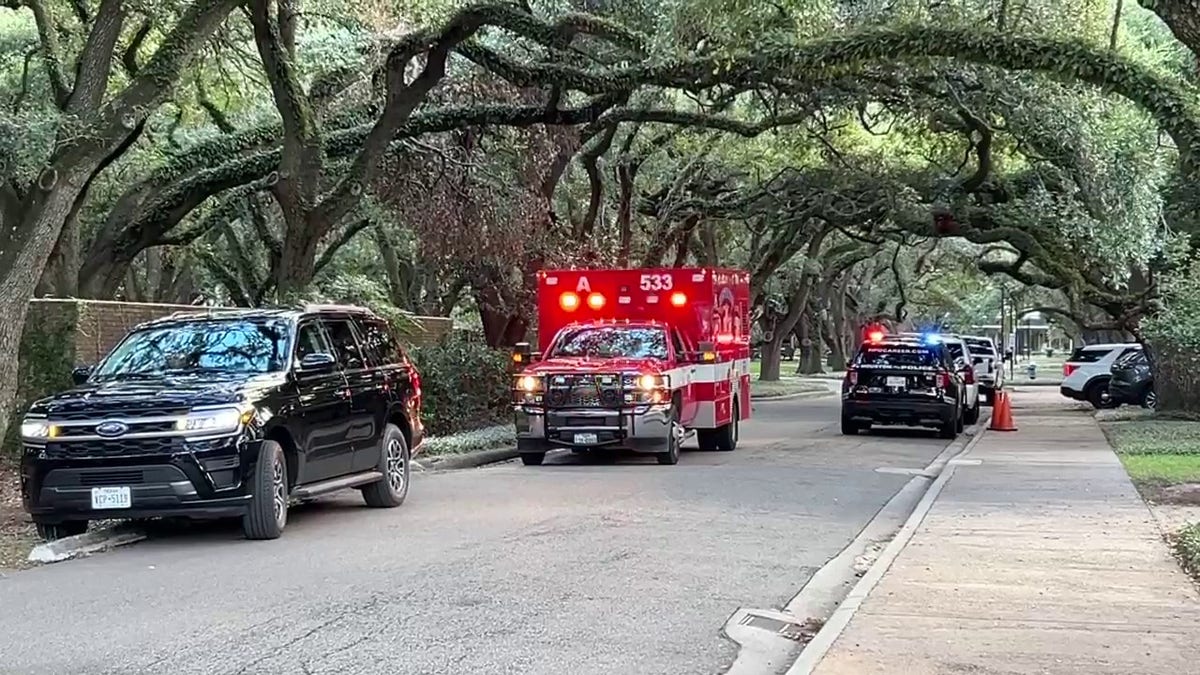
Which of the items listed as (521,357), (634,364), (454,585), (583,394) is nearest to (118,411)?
(454,585)

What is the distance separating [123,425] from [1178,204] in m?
23.4

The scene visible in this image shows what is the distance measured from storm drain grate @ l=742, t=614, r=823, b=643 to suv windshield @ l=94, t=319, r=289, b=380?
5049 millimetres

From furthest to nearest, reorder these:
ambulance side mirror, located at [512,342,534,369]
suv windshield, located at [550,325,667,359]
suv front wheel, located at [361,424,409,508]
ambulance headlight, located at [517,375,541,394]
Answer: ambulance side mirror, located at [512,342,534,369]
suv windshield, located at [550,325,667,359]
ambulance headlight, located at [517,375,541,394]
suv front wheel, located at [361,424,409,508]

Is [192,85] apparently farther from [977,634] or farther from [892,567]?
[977,634]

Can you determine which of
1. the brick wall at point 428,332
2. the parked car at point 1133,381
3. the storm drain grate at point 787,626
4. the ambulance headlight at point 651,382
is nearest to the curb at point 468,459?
the ambulance headlight at point 651,382

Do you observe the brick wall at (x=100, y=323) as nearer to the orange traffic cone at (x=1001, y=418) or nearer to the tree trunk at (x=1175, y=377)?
the orange traffic cone at (x=1001, y=418)

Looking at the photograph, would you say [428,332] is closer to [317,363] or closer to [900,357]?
[900,357]

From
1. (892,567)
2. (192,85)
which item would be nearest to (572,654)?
(892,567)

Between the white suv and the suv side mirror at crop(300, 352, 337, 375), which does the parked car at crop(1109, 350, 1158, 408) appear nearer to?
the white suv

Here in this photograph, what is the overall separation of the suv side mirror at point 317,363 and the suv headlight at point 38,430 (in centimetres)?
212

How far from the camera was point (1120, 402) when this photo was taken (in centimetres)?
3231

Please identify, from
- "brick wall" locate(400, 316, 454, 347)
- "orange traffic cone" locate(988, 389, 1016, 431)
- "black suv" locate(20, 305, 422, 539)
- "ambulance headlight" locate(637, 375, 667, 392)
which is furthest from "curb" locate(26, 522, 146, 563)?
"orange traffic cone" locate(988, 389, 1016, 431)

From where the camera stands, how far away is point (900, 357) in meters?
23.7

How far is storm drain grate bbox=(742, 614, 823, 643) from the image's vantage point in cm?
789
